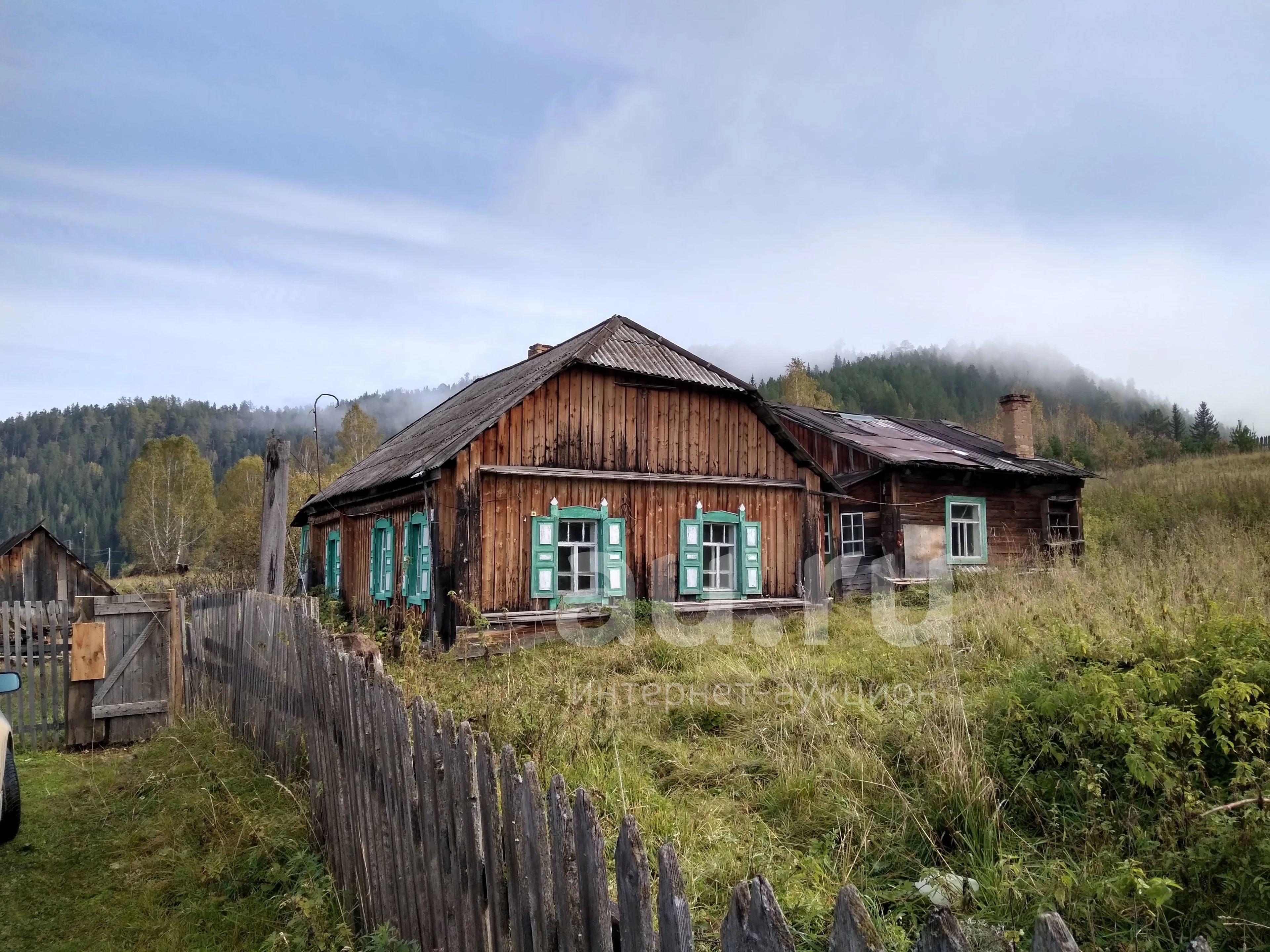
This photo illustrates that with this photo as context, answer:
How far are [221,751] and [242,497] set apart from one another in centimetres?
5002

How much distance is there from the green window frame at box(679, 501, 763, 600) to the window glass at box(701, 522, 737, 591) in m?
0.02

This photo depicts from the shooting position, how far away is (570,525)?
1248cm

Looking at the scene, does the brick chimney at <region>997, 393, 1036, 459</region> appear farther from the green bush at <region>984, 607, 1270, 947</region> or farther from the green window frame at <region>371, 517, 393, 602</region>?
the green bush at <region>984, 607, 1270, 947</region>

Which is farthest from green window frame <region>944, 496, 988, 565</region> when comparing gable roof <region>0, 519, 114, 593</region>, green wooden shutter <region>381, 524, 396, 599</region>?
gable roof <region>0, 519, 114, 593</region>

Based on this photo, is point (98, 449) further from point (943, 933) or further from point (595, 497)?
point (943, 933)

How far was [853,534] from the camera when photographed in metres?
19.6

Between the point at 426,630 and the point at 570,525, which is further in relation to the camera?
the point at 570,525

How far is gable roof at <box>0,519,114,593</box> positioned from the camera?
17.9 meters

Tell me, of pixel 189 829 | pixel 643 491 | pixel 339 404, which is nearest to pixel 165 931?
pixel 189 829

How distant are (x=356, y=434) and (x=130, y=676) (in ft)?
139

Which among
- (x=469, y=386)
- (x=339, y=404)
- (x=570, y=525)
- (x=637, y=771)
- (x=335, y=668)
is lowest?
(x=637, y=771)

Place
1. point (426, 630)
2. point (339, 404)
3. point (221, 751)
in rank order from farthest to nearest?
point (426, 630) < point (339, 404) < point (221, 751)

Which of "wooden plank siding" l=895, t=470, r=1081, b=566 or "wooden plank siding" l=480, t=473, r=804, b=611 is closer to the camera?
"wooden plank siding" l=480, t=473, r=804, b=611

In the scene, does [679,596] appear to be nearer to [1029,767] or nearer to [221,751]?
[221,751]
